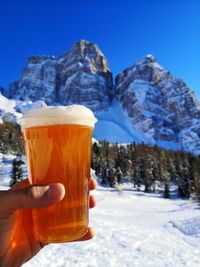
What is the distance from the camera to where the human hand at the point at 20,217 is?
1.42 m

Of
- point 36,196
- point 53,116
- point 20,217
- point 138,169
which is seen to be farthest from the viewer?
point 138,169

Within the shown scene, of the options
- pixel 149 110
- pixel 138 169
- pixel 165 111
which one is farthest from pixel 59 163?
pixel 165 111

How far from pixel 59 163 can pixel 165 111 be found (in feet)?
642

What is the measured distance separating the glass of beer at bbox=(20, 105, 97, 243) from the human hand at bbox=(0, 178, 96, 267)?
8cm

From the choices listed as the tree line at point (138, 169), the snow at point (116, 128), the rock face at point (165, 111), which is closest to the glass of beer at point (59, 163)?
the tree line at point (138, 169)

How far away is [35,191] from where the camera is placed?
1.42m

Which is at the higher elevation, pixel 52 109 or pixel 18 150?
pixel 18 150

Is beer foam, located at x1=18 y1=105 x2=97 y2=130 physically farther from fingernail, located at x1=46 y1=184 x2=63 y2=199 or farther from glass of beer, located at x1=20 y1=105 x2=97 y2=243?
fingernail, located at x1=46 y1=184 x2=63 y2=199

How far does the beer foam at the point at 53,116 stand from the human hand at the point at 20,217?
267 millimetres

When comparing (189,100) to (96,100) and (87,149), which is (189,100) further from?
(87,149)

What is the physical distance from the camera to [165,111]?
635 ft

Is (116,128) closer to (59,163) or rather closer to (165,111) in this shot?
(165,111)

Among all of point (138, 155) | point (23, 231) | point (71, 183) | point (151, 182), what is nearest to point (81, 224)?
point (71, 183)

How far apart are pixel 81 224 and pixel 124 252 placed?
8.34 m
